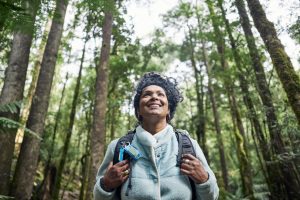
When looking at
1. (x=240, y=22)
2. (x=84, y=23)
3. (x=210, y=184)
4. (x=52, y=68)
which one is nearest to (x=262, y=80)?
(x=240, y=22)

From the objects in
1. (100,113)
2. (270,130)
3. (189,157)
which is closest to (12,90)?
(100,113)

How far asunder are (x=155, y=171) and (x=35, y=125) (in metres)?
6.34

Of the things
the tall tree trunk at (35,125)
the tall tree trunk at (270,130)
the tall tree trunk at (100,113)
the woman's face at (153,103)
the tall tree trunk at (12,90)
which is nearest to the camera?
the woman's face at (153,103)

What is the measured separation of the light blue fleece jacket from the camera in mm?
1933

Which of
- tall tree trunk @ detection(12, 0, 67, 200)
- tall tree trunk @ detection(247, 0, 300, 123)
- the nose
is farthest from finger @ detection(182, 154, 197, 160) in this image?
tall tree trunk @ detection(12, 0, 67, 200)

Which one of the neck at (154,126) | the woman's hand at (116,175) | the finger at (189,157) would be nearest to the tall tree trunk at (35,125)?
the neck at (154,126)

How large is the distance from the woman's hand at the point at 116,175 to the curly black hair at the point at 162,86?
62 cm

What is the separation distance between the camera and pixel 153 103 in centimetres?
233

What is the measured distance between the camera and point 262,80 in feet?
31.8

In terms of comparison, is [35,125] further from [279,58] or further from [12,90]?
[279,58]

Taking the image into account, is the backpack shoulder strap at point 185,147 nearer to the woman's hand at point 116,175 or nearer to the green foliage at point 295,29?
the woman's hand at point 116,175

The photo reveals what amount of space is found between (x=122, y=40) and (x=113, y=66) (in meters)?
1.62

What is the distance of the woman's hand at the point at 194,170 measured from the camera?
1.95m

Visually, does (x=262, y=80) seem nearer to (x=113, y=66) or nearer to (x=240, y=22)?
(x=240, y=22)
